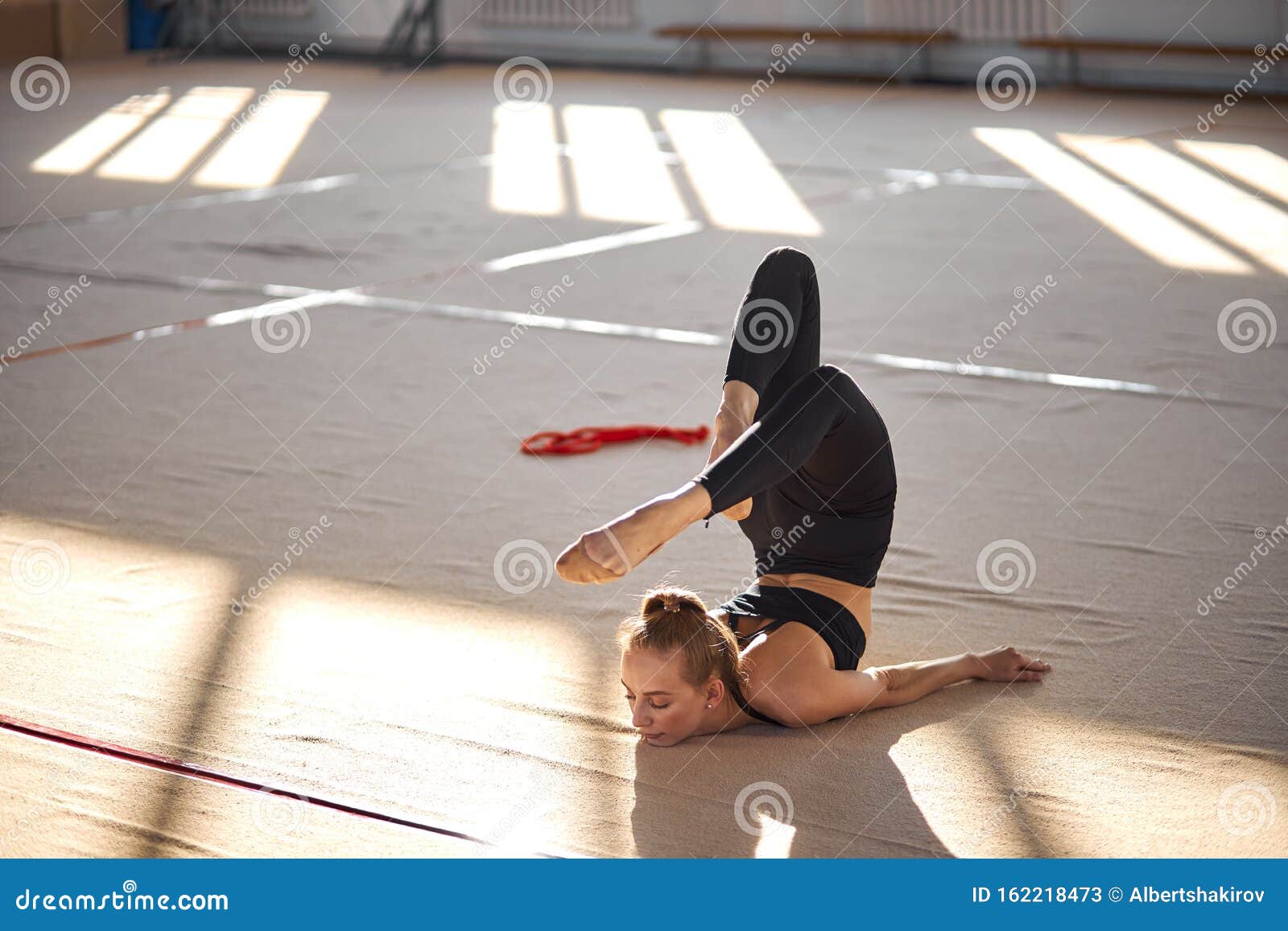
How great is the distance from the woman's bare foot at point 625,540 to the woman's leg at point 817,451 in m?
0.06

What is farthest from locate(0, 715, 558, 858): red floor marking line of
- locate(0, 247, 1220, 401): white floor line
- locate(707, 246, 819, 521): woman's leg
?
locate(0, 247, 1220, 401): white floor line

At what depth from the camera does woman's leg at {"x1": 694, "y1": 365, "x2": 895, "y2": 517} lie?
2006 millimetres

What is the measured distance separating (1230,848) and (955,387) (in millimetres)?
2593

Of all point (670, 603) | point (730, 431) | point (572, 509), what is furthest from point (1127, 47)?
point (670, 603)

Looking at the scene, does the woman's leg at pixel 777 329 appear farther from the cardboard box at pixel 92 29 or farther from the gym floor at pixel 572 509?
the cardboard box at pixel 92 29

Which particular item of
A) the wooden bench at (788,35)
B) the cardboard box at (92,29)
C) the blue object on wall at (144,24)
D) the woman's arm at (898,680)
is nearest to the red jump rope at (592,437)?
the woman's arm at (898,680)

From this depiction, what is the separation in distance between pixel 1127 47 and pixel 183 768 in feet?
38.1

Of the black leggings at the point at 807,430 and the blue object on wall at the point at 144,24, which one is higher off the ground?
the blue object on wall at the point at 144,24

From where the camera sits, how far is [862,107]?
11.8 metres

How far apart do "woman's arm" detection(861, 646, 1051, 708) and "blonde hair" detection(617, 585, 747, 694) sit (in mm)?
322

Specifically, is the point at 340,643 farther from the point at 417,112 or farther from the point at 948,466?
the point at 417,112

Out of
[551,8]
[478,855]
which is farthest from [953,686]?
[551,8]

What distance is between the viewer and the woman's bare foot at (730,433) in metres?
2.25

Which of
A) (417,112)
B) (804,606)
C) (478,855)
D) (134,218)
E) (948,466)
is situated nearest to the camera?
(478,855)
